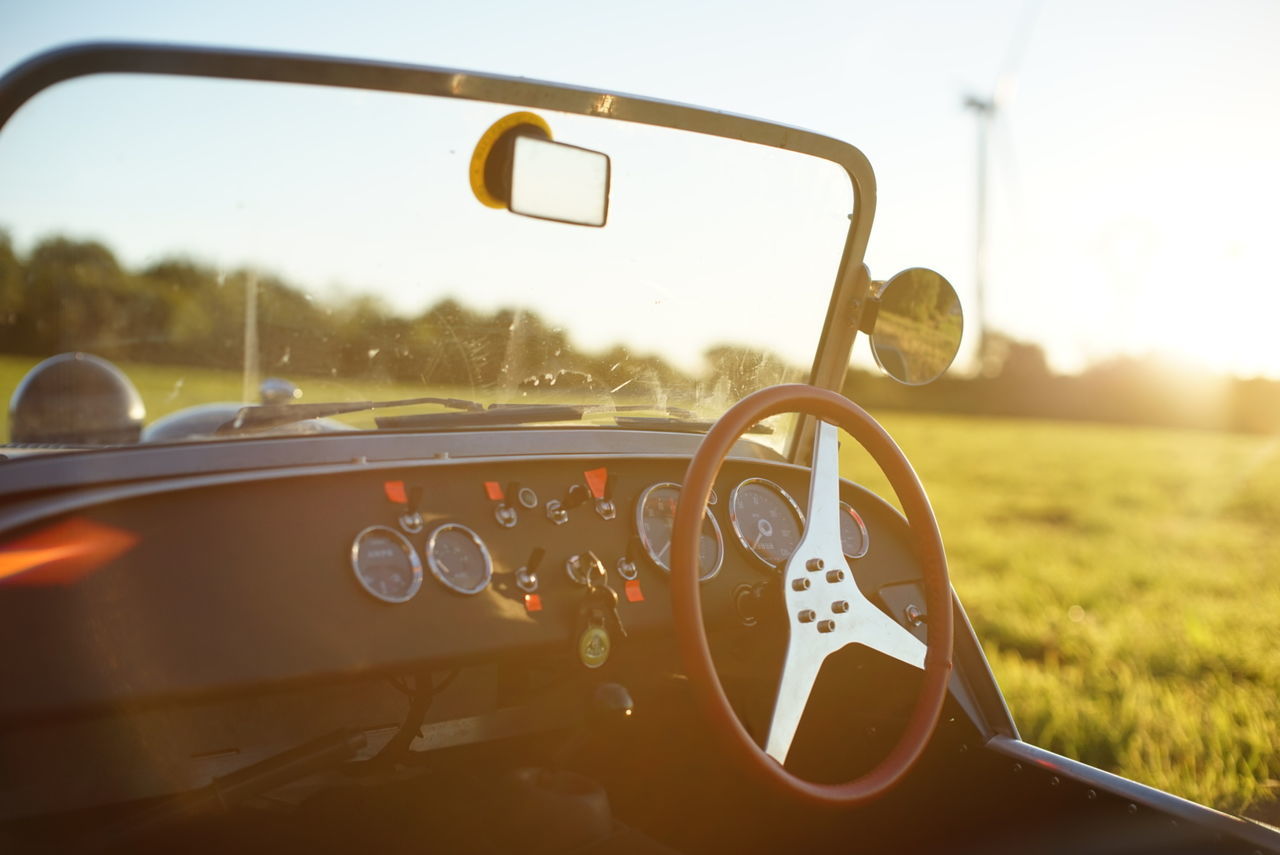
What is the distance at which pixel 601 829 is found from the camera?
2.24 metres

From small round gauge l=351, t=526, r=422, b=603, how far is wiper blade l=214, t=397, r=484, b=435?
38 cm

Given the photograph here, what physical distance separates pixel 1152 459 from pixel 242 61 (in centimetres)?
2119

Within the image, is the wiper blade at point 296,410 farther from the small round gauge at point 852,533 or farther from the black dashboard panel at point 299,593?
the small round gauge at point 852,533

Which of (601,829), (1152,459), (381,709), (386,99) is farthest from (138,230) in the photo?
(1152,459)

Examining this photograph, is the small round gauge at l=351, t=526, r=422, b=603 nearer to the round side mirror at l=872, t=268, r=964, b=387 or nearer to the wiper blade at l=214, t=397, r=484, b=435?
the wiper blade at l=214, t=397, r=484, b=435

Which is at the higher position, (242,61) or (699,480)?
(242,61)

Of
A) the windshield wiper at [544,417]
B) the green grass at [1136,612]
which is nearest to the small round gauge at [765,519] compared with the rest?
the windshield wiper at [544,417]

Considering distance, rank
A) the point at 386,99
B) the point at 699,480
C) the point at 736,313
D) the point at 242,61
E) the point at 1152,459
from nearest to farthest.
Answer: the point at 699,480
the point at 242,61
the point at 386,99
the point at 736,313
the point at 1152,459

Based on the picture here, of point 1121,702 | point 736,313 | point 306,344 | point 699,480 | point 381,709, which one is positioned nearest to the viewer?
point 699,480

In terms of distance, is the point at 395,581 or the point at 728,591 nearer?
the point at 395,581

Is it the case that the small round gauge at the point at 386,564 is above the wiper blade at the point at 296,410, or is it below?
below

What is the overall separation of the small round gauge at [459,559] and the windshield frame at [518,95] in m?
0.84

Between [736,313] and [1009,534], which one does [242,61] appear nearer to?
[736,313]

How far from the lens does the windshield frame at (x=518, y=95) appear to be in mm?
1964
